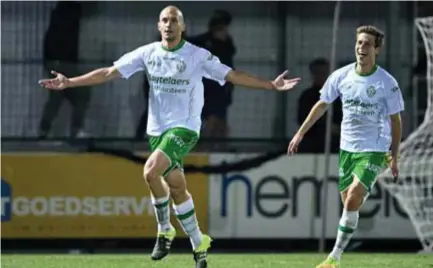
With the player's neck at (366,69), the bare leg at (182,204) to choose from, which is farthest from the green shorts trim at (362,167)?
the bare leg at (182,204)

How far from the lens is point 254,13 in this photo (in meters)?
18.8

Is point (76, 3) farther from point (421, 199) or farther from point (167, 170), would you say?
point (167, 170)

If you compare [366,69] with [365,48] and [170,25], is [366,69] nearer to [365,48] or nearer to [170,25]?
[365,48]

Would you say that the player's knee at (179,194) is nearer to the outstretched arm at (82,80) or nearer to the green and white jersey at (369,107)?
the outstretched arm at (82,80)

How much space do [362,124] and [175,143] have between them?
172 centimetres

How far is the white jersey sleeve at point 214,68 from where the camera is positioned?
506 inches

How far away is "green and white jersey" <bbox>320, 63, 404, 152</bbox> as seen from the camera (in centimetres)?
1319

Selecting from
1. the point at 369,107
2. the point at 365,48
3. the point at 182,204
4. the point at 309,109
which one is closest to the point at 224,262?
the point at 182,204

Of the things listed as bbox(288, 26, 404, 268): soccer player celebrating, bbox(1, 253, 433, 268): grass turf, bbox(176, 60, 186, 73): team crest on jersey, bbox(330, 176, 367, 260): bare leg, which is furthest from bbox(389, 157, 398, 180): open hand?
bbox(176, 60, 186, 73): team crest on jersey

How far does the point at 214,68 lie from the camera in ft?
42.4

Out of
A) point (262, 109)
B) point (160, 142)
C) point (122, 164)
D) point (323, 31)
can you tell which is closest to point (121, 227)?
point (122, 164)

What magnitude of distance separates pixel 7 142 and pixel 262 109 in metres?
3.23

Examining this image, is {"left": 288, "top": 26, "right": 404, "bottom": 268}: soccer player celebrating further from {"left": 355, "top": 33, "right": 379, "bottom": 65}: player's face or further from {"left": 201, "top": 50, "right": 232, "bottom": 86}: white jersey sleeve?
{"left": 201, "top": 50, "right": 232, "bottom": 86}: white jersey sleeve

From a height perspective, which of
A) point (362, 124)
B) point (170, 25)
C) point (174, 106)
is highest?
point (170, 25)
